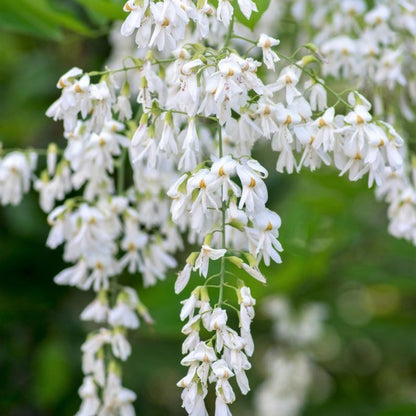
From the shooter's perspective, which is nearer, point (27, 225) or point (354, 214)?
point (354, 214)

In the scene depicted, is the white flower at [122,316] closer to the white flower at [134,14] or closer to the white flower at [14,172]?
the white flower at [14,172]

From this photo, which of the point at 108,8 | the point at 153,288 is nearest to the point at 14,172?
the point at 108,8

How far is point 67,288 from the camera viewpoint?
2490mm

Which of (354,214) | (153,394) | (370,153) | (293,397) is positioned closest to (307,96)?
(370,153)

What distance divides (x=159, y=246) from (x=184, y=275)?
0.39 meters

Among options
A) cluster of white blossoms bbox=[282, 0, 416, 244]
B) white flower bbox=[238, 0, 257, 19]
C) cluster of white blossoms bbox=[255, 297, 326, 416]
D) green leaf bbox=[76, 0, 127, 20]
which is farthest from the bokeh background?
white flower bbox=[238, 0, 257, 19]

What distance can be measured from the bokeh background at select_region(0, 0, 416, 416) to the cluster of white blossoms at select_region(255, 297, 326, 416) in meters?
0.05

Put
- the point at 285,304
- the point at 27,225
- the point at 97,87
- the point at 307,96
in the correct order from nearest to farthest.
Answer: the point at 97,87
the point at 307,96
the point at 27,225
the point at 285,304

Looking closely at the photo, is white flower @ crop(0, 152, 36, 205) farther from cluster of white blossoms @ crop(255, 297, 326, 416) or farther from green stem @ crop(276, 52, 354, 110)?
cluster of white blossoms @ crop(255, 297, 326, 416)

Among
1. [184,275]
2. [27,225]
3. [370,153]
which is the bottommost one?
[184,275]

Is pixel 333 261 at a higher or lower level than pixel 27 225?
lower

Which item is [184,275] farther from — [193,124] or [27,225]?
[27,225]

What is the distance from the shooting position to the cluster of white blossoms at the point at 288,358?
2.72 meters

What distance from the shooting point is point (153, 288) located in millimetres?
1828
